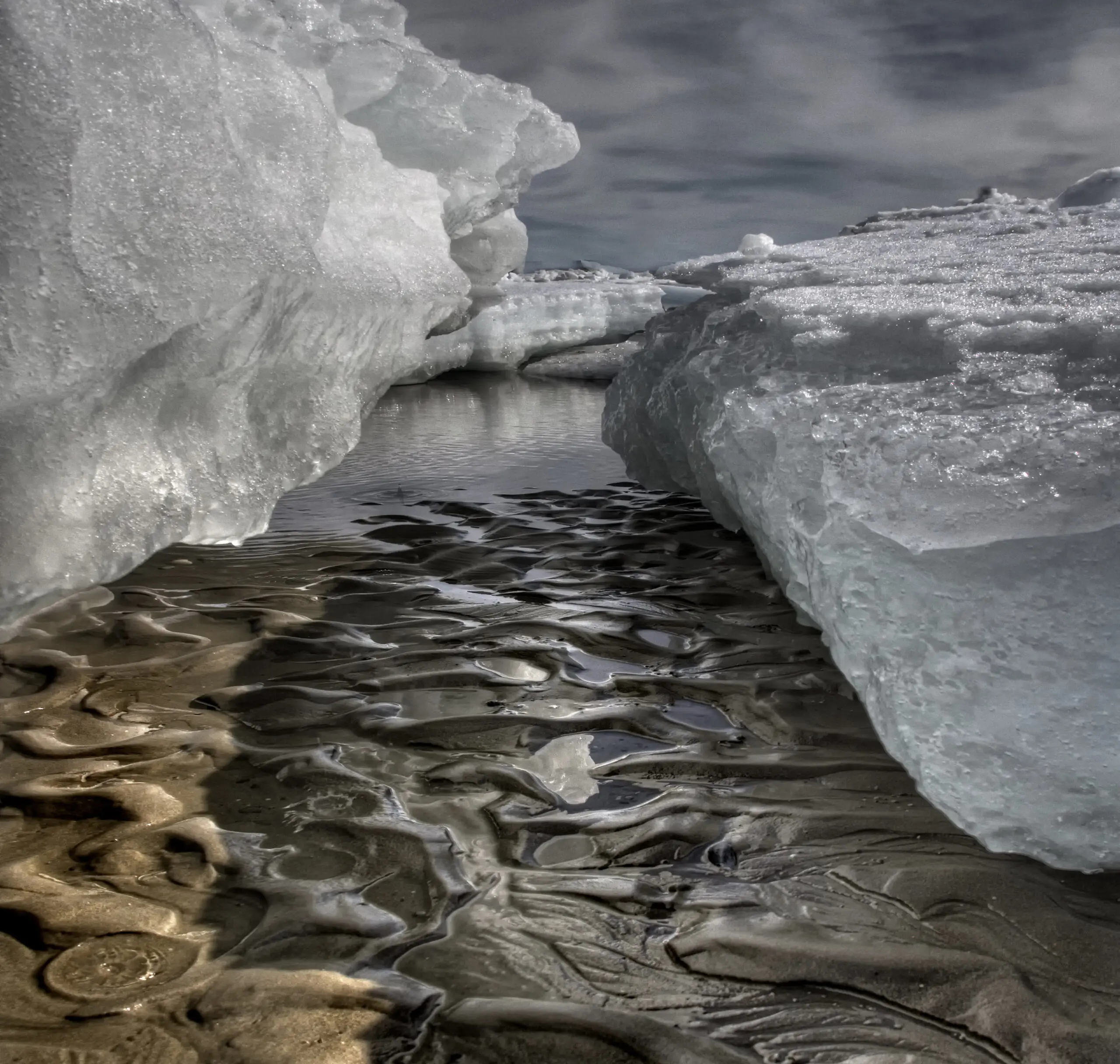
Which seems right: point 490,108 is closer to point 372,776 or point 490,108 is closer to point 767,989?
point 372,776

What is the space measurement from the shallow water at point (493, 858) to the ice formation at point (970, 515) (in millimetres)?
123

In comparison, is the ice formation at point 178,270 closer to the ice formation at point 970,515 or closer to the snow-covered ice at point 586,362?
the ice formation at point 970,515

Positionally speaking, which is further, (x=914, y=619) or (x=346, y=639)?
(x=346, y=639)

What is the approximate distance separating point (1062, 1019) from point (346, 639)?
67.9 inches

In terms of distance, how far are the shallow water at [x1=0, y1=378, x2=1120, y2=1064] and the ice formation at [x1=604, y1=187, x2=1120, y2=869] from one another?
0.40 ft

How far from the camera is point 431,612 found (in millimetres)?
2740

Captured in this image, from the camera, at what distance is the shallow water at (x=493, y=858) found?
121cm

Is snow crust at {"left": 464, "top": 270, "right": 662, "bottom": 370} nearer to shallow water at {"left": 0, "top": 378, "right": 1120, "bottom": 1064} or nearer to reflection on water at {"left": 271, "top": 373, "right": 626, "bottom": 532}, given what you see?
reflection on water at {"left": 271, "top": 373, "right": 626, "bottom": 532}

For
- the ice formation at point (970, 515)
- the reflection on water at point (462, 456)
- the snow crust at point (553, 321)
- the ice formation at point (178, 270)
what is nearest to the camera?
the ice formation at point (970, 515)

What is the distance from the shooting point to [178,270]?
206 cm

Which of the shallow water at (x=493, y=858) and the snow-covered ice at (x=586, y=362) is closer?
the shallow water at (x=493, y=858)

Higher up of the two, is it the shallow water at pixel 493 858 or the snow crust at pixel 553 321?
the snow crust at pixel 553 321

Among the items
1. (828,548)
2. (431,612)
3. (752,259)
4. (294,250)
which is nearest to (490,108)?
(752,259)

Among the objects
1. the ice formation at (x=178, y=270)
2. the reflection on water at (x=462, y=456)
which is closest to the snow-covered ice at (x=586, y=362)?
the reflection on water at (x=462, y=456)
